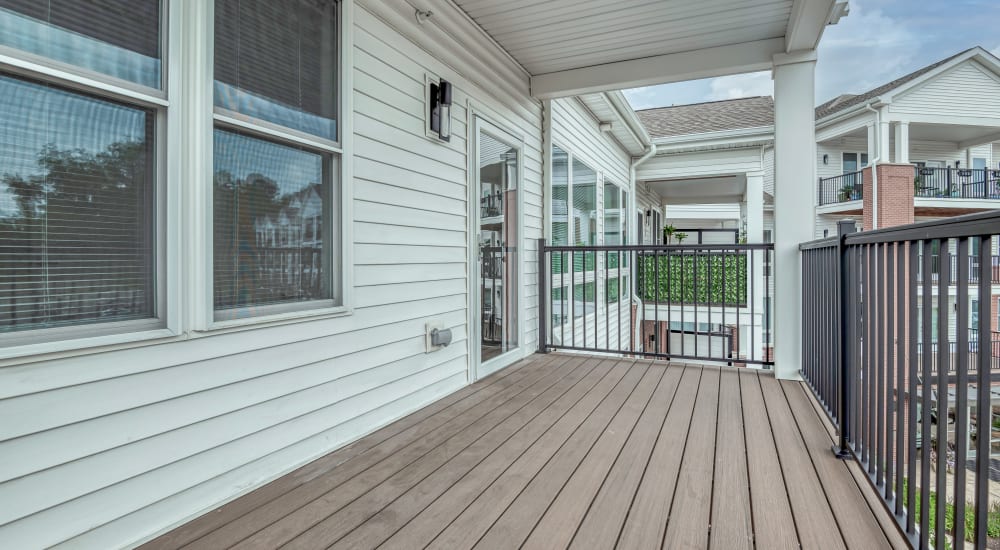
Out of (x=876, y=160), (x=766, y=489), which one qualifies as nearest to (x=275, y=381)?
(x=766, y=489)

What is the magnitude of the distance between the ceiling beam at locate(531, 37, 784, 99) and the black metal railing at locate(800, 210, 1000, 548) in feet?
5.58

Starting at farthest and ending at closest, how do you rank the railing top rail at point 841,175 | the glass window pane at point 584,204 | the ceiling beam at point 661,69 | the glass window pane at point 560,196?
the railing top rail at point 841,175, the glass window pane at point 584,204, the glass window pane at point 560,196, the ceiling beam at point 661,69

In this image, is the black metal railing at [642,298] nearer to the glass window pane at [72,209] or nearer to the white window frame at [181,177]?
the white window frame at [181,177]

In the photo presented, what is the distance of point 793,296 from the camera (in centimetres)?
366

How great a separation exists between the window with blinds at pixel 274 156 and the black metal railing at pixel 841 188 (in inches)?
565

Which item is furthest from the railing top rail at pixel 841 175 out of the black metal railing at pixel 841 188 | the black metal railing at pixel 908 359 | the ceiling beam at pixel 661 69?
the black metal railing at pixel 908 359

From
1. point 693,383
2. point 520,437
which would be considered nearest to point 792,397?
point 693,383

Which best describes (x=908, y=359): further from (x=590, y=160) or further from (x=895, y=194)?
(x=895, y=194)

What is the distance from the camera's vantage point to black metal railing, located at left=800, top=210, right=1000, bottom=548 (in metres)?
1.06

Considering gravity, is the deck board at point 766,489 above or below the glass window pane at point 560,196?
below

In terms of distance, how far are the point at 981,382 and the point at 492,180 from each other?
326cm

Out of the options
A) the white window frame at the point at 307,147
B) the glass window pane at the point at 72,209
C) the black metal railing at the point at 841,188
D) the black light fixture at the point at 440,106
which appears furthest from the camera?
the black metal railing at the point at 841,188

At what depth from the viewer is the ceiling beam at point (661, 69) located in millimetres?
3787

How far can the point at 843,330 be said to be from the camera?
2.17 metres
